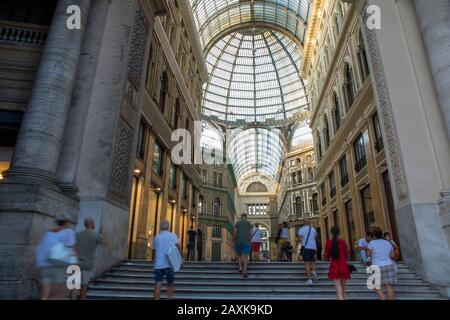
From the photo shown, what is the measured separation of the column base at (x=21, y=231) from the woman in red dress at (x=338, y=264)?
5783mm

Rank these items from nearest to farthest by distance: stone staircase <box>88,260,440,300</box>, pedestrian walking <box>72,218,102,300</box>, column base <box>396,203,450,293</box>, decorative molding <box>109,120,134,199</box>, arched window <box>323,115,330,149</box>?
1. pedestrian walking <box>72,218,102,300</box>
2. stone staircase <box>88,260,440,300</box>
3. column base <box>396,203,450,293</box>
4. decorative molding <box>109,120,134,199</box>
5. arched window <box>323,115,330,149</box>

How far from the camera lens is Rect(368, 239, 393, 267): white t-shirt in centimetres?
598

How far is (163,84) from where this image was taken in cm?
1633

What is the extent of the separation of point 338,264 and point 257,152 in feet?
211

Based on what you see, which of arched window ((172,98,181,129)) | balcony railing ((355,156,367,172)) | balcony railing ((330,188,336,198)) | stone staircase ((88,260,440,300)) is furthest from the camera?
balcony railing ((330,188,336,198))

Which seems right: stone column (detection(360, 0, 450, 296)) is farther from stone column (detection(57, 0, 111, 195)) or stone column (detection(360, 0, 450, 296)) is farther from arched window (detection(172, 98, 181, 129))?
arched window (detection(172, 98, 181, 129))

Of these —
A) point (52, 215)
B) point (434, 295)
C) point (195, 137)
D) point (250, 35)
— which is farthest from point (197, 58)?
point (250, 35)

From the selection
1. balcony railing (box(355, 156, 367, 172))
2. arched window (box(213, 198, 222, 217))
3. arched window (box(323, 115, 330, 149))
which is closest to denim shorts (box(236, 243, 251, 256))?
balcony railing (box(355, 156, 367, 172))

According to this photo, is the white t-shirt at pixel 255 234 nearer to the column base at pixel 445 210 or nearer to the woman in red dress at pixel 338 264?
Answer: the woman in red dress at pixel 338 264

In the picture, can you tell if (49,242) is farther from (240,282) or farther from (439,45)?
(439,45)

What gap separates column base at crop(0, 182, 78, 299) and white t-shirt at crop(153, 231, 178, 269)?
2386mm

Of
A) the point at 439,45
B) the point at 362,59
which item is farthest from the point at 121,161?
the point at 362,59

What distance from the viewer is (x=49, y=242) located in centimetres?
422

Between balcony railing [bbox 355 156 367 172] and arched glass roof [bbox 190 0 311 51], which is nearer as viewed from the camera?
balcony railing [bbox 355 156 367 172]
